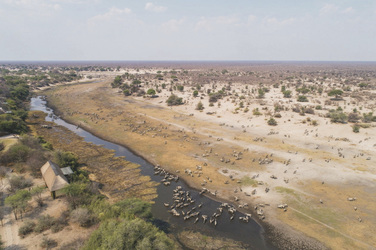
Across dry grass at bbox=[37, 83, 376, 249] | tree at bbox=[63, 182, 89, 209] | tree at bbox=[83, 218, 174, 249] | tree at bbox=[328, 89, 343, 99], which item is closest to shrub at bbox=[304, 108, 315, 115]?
dry grass at bbox=[37, 83, 376, 249]

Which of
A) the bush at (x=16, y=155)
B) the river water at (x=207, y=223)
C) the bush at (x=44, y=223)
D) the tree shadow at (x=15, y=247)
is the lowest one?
the river water at (x=207, y=223)

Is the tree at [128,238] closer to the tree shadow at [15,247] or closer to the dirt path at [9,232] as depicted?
the tree shadow at [15,247]

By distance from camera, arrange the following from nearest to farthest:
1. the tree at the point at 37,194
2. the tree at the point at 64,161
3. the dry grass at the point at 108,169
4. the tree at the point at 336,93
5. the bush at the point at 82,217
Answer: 1. the bush at the point at 82,217
2. the tree at the point at 37,194
3. the dry grass at the point at 108,169
4. the tree at the point at 64,161
5. the tree at the point at 336,93

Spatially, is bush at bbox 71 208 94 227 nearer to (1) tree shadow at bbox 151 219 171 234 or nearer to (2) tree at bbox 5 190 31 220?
(2) tree at bbox 5 190 31 220

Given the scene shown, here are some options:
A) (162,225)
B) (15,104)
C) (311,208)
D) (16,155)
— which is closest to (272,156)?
(311,208)

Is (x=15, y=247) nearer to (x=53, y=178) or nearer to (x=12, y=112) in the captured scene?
(x=53, y=178)

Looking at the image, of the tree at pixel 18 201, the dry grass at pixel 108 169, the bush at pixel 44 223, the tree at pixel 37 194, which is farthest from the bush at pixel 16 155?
the bush at pixel 44 223

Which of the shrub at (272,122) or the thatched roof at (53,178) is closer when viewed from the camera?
the thatched roof at (53,178)

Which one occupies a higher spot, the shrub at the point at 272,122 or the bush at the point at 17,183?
the shrub at the point at 272,122

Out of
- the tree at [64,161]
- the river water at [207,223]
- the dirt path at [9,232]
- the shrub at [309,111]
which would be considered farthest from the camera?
the shrub at [309,111]
